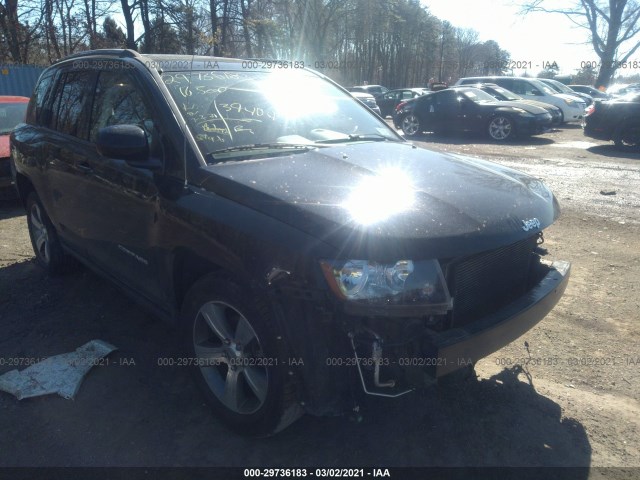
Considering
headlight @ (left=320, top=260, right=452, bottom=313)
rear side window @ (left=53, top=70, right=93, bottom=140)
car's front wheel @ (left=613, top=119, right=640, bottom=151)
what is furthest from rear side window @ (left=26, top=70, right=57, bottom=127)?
car's front wheel @ (left=613, top=119, right=640, bottom=151)

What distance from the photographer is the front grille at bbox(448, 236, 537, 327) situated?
241cm

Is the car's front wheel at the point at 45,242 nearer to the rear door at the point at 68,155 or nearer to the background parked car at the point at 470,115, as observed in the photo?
the rear door at the point at 68,155

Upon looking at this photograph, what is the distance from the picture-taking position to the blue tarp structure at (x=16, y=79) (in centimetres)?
1783

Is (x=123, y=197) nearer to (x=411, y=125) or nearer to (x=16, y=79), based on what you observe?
(x=411, y=125)

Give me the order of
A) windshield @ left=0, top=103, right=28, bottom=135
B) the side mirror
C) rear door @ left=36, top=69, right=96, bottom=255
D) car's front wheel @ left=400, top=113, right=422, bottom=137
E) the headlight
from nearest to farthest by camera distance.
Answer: the headlight, the side mirror, rear door @ left=36, top=69, right=96, bottom=255, windshield @ left=0, top=103, right=28, bottom=135, car's front wheel @ left=400, top=113, right=422, bottom=137

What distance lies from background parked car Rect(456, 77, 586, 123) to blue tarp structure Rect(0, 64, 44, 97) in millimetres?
16872

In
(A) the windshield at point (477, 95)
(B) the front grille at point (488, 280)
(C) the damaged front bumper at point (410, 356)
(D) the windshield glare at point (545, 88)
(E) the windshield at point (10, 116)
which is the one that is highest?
(D) the windshield glare at point (545, 88)

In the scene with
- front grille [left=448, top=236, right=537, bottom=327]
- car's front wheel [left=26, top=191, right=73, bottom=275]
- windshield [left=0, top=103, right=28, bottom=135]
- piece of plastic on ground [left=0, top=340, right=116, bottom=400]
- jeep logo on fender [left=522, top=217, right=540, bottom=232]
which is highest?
windshield [left=0, top=103, right=28, bottom=135]

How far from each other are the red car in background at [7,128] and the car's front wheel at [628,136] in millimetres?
12371

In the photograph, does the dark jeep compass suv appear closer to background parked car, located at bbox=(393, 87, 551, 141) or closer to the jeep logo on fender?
the jeep logo on fender

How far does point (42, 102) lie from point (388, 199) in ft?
12.3

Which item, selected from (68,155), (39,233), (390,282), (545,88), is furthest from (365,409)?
(545,88)

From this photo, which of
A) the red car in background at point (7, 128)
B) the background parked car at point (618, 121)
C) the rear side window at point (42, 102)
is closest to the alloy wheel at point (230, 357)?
the rear side window at point (42, 102)

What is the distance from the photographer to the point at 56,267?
4.75 m
